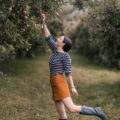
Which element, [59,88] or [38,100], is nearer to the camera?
[59,88]

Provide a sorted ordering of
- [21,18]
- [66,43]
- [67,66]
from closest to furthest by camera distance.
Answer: [67,66], [66,43], [21,18]

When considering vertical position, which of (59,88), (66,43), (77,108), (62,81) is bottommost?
(77,108)

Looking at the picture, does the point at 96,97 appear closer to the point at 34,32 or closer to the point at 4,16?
the point at 34,32

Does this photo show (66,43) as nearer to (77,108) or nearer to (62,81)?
(62,81)

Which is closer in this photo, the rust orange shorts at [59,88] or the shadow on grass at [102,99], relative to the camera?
the rust orange shorts at [59,88]

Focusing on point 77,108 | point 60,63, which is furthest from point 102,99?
point 60,63

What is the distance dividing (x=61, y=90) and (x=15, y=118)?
2233 millimetres

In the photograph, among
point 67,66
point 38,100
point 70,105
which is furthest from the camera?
point 38,100

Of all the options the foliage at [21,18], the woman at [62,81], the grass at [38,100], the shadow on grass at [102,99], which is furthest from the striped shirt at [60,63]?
the shadow on grass at [102,99]

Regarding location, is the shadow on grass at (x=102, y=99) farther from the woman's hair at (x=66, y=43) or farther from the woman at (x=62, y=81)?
the woman's hair at (x=66, y=43)

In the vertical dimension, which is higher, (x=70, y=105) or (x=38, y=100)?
(x=70, y=105)

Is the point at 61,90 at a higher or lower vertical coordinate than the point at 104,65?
higher

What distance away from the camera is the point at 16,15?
6.65m

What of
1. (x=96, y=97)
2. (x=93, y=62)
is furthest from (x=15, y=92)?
(x=93, y=62)
